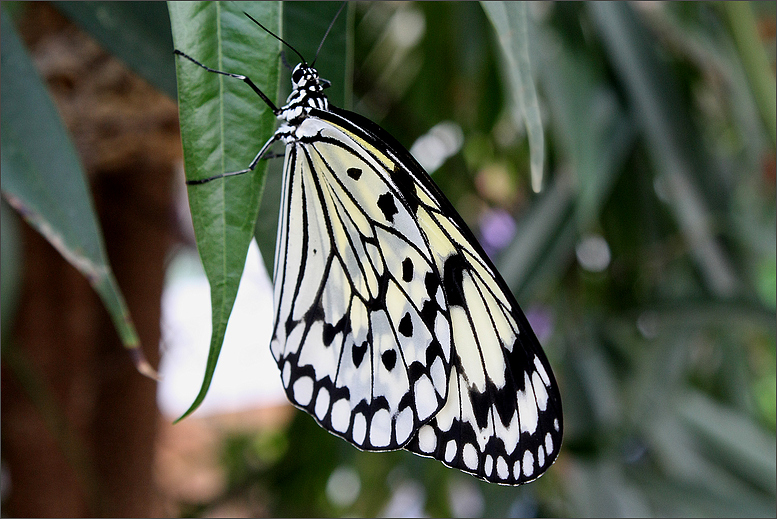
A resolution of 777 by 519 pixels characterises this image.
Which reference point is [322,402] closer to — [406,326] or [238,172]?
[406,326]

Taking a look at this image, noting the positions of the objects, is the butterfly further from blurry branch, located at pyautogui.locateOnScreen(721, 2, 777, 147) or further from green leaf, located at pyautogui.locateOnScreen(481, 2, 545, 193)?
blurry branch, located at pyautogui.locateOnScreen(721, 2, 777, 147)

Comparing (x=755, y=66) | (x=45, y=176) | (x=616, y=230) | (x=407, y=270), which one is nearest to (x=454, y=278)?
(x=407, y=270)

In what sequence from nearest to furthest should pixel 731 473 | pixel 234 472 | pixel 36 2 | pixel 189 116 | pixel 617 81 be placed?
pixel 189 116
pixel 36 2
pixel 617 81
pixel 731 473
pixel 234 472

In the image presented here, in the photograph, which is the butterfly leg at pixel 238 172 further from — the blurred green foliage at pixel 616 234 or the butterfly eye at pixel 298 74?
the blurred green foliage at pixel 616 234

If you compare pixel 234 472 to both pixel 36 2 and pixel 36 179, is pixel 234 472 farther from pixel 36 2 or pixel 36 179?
pixel 36 179

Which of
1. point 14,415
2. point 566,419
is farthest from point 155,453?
point 566,419
